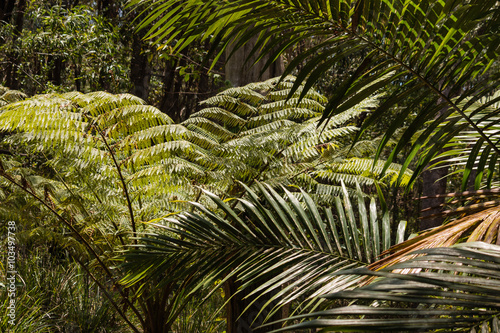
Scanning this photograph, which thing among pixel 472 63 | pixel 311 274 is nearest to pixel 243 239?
pixel 311 274

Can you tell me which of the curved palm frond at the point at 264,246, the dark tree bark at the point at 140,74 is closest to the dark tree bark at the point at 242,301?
the curved palm frond at the point at 264,246

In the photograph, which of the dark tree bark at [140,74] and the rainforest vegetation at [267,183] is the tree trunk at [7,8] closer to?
the rainforest vegetation at [267,183]

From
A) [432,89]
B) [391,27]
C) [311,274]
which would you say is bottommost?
[311,274]

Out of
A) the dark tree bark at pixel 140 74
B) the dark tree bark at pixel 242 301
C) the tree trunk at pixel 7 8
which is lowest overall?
the dark tree bark at pixel 242 301

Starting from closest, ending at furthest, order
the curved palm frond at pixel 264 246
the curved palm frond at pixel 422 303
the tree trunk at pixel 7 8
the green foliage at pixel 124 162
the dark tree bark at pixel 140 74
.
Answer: the curved palm frond at pixel 422 303, the curved palm frond at pixel 264 246, the green foliage at pixel 124 162, the tree trunk at pixel 7 8, the dark tree bark at pixel 140 74

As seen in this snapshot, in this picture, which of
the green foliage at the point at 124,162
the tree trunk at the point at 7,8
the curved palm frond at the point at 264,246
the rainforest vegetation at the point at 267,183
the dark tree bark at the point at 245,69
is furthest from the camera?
the tree trunk at the point at 7,8

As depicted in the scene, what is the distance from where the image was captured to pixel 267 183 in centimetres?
270

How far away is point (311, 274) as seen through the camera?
145 cm

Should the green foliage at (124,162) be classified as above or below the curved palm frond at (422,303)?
above

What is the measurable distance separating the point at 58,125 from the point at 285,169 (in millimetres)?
1504

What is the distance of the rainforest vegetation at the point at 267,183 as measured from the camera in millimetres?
1135

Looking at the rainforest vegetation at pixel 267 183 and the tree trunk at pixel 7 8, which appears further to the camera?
the tree trunk at pixel 7 8

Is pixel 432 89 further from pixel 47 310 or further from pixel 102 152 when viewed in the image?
pixel 47 310

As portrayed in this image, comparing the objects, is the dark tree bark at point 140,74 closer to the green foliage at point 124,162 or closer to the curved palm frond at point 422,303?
the green foliage at point 124,162
